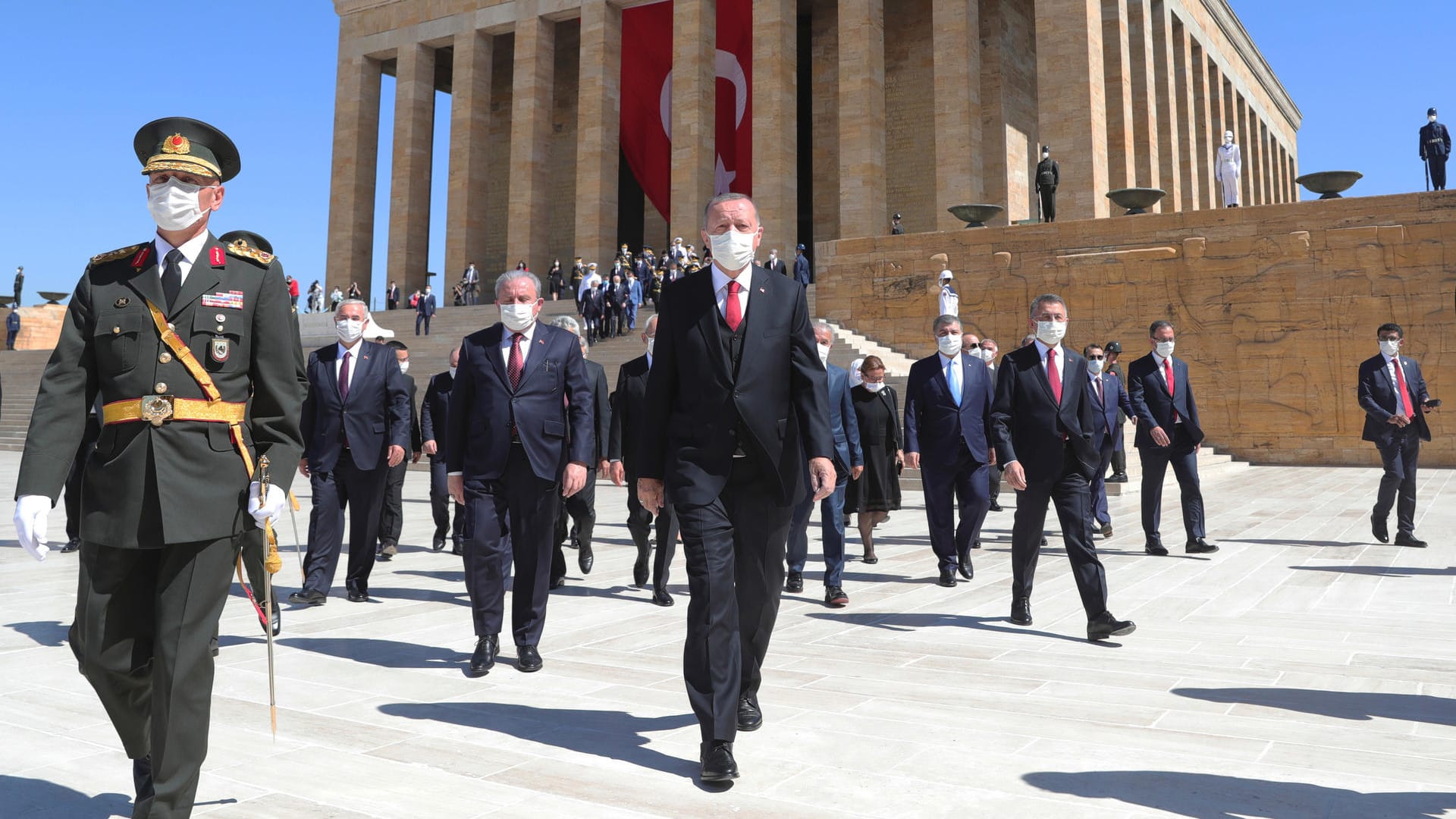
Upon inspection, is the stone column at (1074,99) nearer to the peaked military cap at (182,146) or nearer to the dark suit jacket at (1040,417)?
the dark suit jacket at (1040,417)

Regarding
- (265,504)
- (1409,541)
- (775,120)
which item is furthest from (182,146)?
(775,120)

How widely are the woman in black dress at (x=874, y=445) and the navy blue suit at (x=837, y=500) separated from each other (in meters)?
0.73

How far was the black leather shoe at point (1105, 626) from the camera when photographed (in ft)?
17.4

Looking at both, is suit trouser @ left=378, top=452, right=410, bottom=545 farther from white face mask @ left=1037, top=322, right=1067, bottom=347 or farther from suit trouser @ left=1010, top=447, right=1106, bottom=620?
white face mask @ left=1037, top=322, right=1067, bottom=347

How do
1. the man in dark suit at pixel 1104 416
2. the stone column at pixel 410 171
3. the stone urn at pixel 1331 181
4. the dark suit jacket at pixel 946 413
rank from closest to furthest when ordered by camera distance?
Answer: 1. the dark suit jacket at pixel 946 413
2. the man in dark suit at pixel 1104 416
3. the stone urn at pixel 1331 181
4. the stone column at pixel 410 171

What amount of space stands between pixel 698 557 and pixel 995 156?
29.1 m

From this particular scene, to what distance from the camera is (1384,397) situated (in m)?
9.04

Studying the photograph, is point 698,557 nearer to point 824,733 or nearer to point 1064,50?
point 824,733

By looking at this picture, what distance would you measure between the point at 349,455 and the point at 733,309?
385cm

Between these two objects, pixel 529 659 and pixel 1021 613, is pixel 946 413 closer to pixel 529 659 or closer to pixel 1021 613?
pixel 1021 613

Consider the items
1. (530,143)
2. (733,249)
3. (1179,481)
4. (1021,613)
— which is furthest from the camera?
(530,143)

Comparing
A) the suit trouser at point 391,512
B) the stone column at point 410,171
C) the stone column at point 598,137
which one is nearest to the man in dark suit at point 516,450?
the suit trouser at point 391,512

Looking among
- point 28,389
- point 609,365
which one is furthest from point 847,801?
point 28,389

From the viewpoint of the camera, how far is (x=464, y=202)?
33.4 m
